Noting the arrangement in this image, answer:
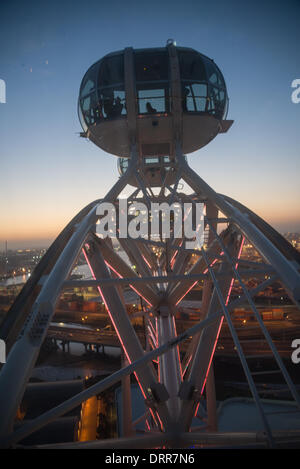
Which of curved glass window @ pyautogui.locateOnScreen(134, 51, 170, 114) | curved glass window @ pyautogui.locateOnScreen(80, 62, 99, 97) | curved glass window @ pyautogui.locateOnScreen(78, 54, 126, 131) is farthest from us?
curved glass window @ pyautogui.locateOnScreen(80, 62, 99, 97)

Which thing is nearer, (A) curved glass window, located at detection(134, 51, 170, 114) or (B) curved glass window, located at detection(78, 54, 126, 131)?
(A) curved glass window, located at detection(134, 51, 170, 114)

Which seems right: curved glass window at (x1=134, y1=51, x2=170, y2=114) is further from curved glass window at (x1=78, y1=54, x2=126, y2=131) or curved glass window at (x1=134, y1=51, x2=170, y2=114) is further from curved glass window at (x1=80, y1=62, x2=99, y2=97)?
curved glass window at (x1=80, y1=62, x2=99, y2=97)

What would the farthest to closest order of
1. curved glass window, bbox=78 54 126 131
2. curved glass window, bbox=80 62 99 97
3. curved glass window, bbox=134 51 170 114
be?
curved glass window, bbox=80 62 99 97 < curved glass window, bbox=78 54 126 131 < curved glass window, bbox=134 51 170 114

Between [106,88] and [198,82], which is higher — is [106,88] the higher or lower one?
the lower one

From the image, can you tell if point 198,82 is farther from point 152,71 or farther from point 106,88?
point 106,88

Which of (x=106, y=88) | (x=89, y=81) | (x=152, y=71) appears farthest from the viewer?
(x=89, y=81)

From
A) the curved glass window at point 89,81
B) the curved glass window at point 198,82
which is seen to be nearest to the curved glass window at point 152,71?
the curved glass window at point 198,82

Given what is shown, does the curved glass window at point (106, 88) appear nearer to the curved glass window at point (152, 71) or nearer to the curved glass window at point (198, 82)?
the curved glass window at point (152, 71)

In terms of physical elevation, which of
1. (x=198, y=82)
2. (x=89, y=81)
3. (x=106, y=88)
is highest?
(x=89, y=81)

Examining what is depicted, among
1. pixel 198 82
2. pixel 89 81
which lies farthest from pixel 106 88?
pixel 198 82

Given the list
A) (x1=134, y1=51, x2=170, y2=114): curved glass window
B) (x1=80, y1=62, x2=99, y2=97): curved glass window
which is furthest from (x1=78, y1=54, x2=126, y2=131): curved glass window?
(x1=134, y1=51, x2=170, y2=114): curved glass window
